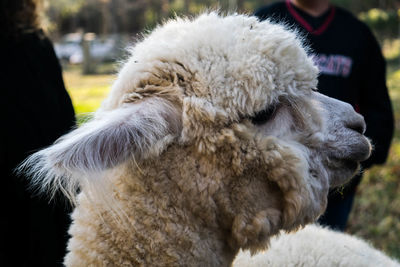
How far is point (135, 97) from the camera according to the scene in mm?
1744

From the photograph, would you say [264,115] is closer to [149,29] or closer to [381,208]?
[149,29]

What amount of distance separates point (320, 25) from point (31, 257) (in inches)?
102

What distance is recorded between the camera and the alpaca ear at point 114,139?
1.45m

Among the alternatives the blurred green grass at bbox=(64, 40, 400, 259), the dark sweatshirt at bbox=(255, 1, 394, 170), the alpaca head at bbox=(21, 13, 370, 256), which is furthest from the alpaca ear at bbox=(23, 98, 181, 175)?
the blurred green grass at bbox=(64, 40, 400, 259)

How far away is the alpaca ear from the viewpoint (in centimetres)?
145

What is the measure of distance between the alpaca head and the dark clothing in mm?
627

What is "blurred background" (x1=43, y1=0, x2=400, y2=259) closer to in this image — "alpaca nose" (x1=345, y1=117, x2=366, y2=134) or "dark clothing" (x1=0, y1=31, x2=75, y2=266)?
"dark clothing" (x1=0, y1=31, x2=75, y2=266)

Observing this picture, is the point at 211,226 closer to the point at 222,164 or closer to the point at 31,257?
the point at 222,164

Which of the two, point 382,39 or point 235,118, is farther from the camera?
point 382,39

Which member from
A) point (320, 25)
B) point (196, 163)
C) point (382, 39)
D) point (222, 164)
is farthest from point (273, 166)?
point (382, 39)

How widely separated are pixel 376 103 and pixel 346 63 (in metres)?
0.43

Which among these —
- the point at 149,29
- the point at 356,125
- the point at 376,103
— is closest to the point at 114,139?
the point at 149,29

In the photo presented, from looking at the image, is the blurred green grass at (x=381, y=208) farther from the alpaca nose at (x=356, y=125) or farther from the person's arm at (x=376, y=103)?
the alpaca nose at (x=356, y=125)

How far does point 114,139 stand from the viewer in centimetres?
156
